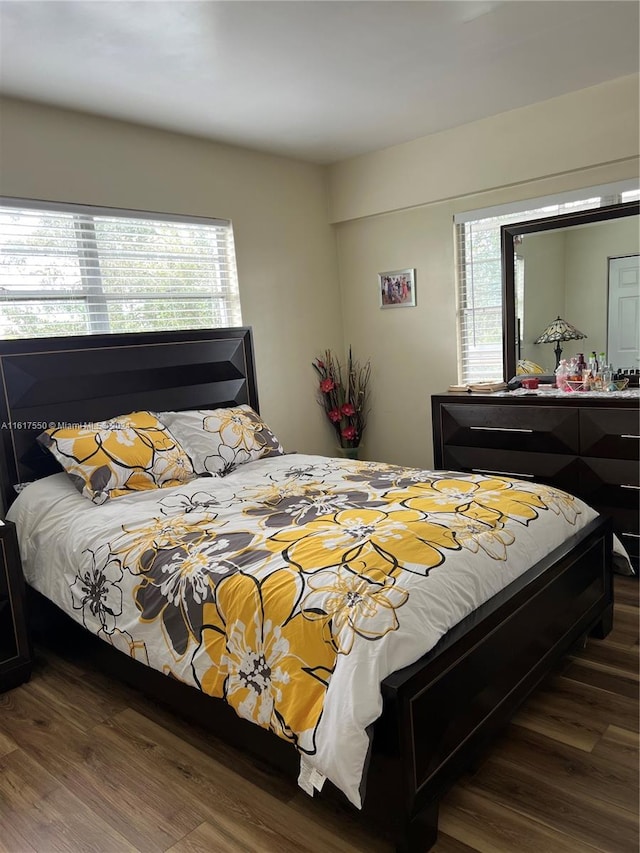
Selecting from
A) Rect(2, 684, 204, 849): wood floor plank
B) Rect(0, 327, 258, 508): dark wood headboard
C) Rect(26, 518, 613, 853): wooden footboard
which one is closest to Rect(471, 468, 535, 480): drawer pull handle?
Rect(26, 518, 613, 853): wooden footboard

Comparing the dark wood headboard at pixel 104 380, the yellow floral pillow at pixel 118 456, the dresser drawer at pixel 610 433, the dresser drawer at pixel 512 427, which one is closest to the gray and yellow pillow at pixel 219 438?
the yellow floral pillow at pixel 118 456

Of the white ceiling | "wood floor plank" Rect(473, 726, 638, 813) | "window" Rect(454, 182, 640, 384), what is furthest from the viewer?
"window" Rect(454, 182, 640, 384)

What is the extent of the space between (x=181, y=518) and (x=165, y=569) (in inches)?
15.6

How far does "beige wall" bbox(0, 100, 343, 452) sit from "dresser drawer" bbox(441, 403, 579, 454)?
1217 mm

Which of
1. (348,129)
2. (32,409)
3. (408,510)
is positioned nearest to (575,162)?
(348,129)

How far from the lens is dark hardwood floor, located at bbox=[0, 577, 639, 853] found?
1.68 metres

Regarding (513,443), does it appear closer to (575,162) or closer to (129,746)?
(575,162)

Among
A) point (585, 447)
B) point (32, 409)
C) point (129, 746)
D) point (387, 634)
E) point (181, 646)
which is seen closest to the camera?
point (387, 634)

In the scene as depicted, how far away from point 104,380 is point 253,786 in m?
2.14

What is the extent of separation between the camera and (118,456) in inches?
114

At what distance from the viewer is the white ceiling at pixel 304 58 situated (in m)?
2.37

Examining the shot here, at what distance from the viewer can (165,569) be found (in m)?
2.10

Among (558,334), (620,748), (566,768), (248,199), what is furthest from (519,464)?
(248,199)

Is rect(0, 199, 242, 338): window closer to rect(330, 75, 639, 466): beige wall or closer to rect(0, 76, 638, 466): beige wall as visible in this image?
rect(0, 76, 638, 466): beige wall
